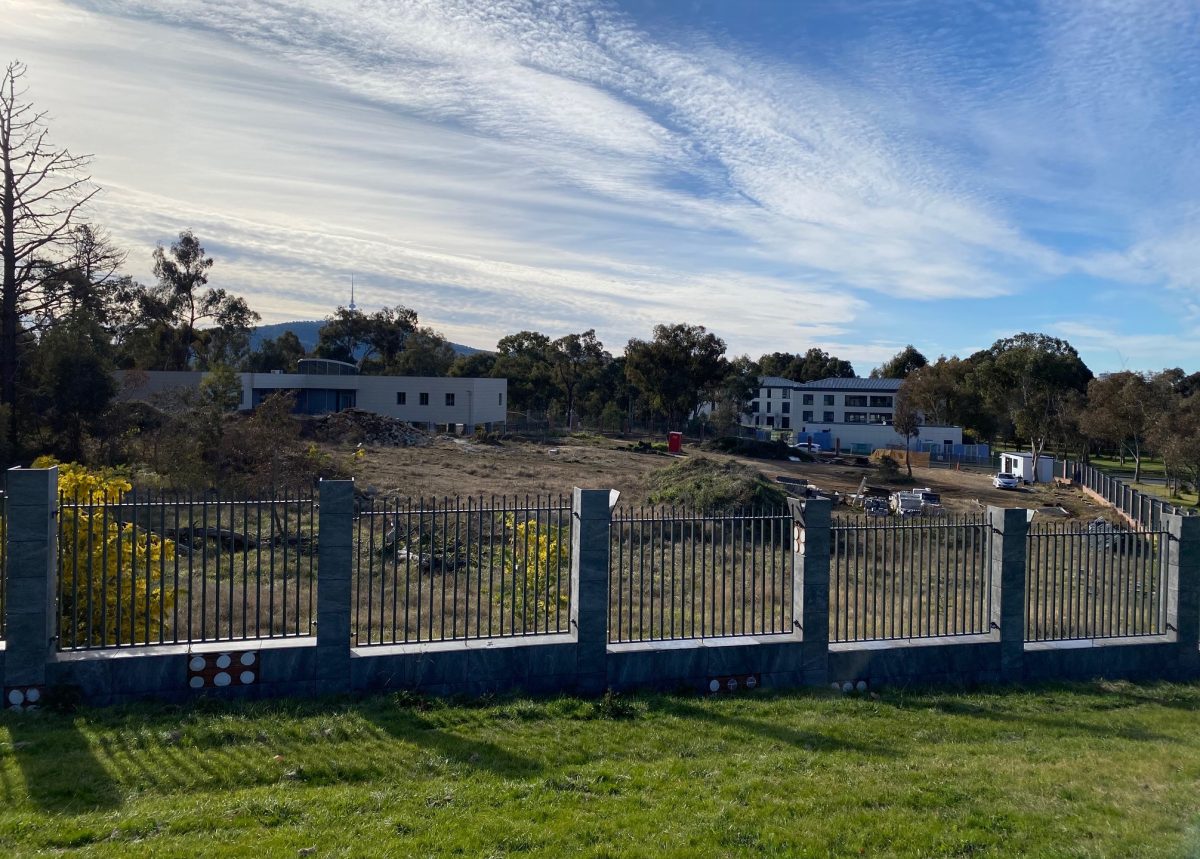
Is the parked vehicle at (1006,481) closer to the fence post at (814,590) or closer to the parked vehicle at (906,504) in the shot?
the parked vehicle at (906,504)

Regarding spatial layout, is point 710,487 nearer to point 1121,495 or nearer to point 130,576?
point 1121,495

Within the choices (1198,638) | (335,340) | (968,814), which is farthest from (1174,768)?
(335,340)

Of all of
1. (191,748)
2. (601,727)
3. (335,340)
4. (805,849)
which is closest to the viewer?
(805,849)

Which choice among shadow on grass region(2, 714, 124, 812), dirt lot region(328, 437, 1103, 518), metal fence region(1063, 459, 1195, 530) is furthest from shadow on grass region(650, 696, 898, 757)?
metal fence region(1063, 459, 1195, 530)

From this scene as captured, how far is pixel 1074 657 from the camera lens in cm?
982

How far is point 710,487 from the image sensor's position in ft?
91.1

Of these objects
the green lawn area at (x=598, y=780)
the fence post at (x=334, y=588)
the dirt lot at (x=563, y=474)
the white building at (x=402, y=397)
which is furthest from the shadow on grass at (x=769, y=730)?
the white building at (x=402, y=397)

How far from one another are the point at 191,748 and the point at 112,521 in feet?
10.8

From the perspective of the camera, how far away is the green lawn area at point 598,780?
5328 millimetres

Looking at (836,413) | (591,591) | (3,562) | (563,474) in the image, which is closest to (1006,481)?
(563,474)

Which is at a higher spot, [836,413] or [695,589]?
[836,413]

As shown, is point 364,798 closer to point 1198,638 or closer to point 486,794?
point 486,794

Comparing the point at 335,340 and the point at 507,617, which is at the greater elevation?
the point at 335,340

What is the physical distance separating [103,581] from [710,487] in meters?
21.2
